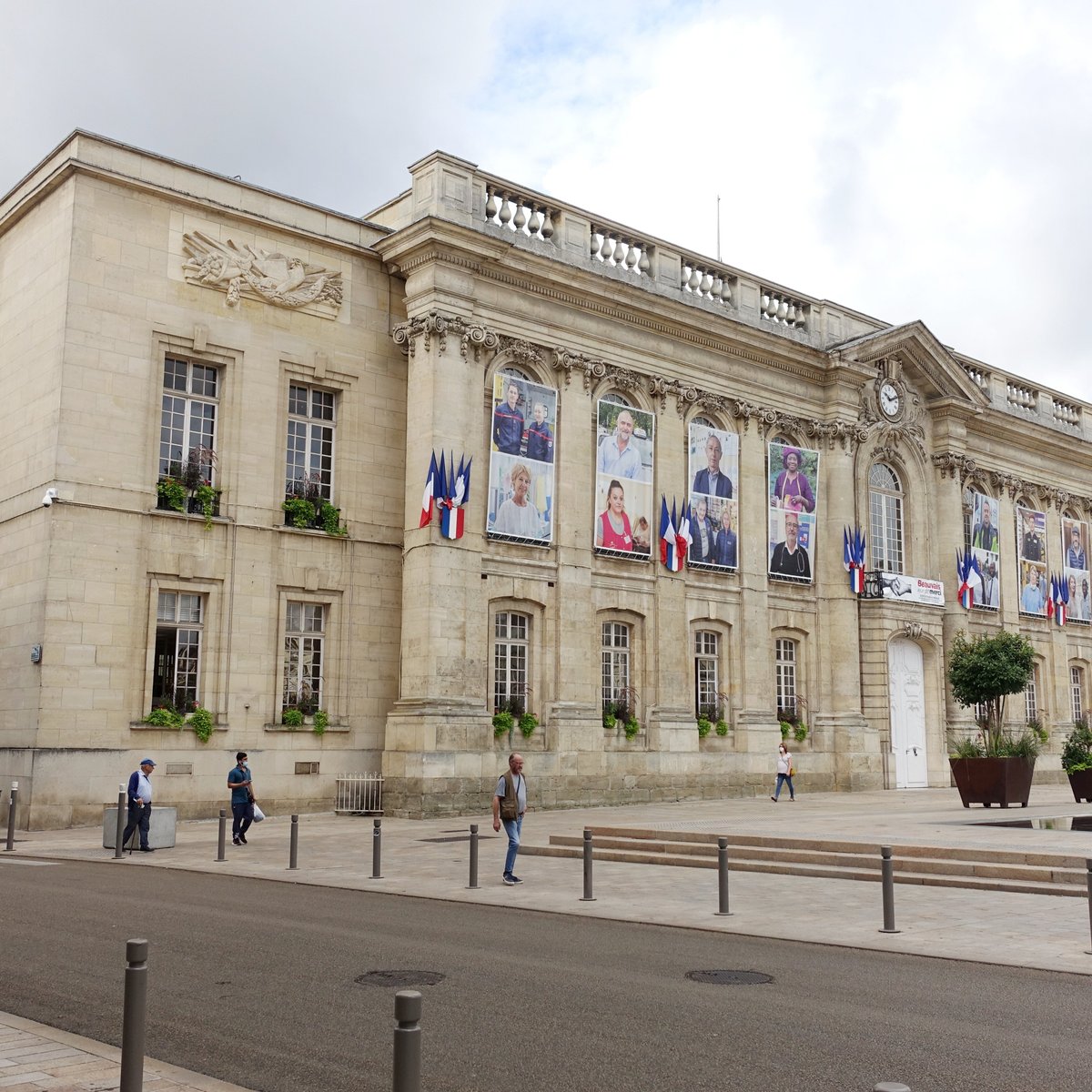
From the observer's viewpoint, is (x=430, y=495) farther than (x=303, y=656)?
No

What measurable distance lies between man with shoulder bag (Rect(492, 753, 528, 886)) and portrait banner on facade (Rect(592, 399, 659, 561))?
43.5 ft

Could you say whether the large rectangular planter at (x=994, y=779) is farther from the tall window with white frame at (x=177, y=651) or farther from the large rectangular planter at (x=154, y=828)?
the tall window with white frame at (x=177, y=651)

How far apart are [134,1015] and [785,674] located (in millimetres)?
28737

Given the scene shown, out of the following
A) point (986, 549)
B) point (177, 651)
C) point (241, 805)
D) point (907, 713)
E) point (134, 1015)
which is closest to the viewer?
point (134, 1015)

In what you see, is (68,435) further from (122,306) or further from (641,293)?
(641,293)

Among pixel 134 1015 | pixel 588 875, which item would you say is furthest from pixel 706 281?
pixel 134 1015

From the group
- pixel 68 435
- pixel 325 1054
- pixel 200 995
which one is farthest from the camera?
pixel 68 435

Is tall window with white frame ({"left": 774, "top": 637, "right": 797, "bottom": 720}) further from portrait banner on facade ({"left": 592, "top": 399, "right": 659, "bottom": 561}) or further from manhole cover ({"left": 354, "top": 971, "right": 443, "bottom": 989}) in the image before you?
manhole cover ({"left": 354, "top": 971, "right": 443, "bottom": 989})

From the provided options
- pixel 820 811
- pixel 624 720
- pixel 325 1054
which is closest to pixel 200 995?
pixel 325 1054

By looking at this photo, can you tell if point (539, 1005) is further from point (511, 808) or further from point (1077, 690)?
point (1077, 690)

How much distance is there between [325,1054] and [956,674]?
21919 millimetres

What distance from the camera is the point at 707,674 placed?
30.3 metres

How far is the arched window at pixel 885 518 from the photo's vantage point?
34906 mm

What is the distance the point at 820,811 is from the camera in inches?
936
